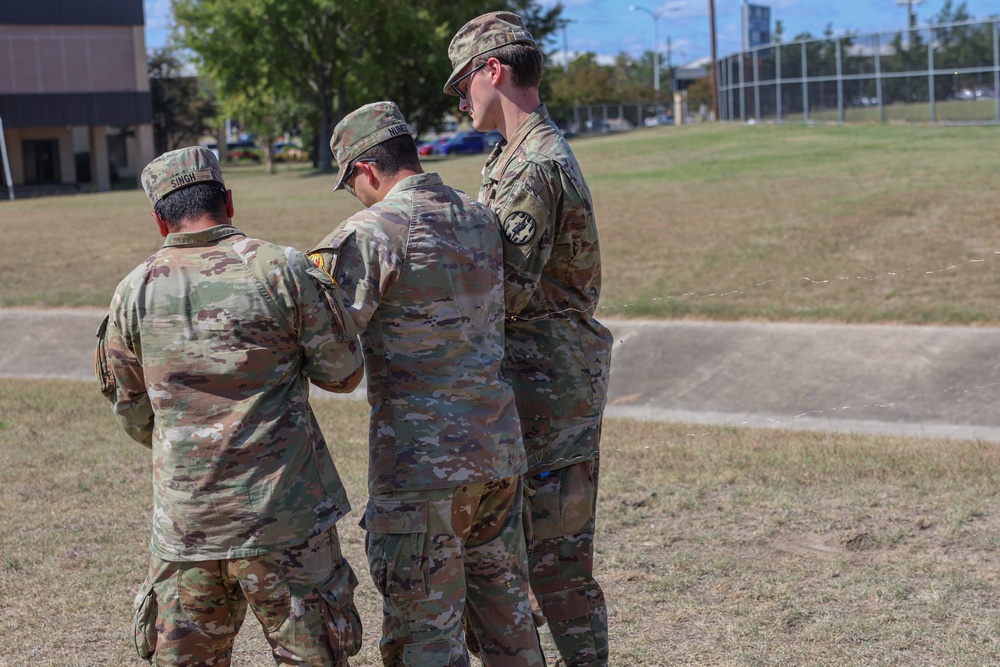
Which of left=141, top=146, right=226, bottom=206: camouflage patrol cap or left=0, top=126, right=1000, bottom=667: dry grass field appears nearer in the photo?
left=141, top=146, right=226, bottom=206: camouflage patrol cap

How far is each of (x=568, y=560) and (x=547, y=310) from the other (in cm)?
83

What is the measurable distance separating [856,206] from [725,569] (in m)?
10.7

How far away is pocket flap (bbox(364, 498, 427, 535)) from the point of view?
10.0 ft

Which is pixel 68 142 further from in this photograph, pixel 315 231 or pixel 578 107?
pixel 315 231

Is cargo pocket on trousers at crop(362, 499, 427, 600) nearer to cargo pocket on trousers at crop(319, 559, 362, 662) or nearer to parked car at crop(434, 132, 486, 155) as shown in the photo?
cargo pocket on trousers at crop(319, 559, 362, 662)

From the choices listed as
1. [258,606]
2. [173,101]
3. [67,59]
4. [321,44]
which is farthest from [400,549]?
[173,101]

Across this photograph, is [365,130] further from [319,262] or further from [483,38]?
[483,38]

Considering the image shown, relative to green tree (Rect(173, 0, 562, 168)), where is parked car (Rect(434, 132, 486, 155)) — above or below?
below

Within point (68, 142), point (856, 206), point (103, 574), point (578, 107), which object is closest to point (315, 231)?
point (856, 206)

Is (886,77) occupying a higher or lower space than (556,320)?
higher

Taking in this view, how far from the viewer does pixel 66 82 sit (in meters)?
48.2

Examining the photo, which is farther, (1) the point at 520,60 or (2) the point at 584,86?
(2) the point at 584,86

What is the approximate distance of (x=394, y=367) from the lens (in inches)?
122

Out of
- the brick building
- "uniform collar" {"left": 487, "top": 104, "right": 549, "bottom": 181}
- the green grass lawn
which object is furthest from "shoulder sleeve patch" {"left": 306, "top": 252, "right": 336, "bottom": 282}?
the brick building
